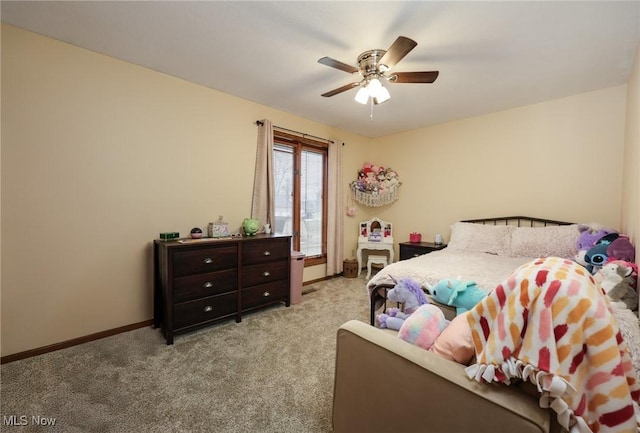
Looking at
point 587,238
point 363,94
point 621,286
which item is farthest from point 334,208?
point 621,286

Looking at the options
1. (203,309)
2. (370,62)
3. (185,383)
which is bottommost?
(185,383)

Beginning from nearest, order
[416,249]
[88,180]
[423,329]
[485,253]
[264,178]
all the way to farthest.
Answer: [423,329]
[88,180]
[485,253]
[264,178]
[416,249]

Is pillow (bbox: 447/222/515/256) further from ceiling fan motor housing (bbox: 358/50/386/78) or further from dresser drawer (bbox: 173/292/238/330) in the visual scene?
dresser drawer (bbox: 173/292/238/330)

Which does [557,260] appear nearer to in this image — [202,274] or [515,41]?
[515,41]

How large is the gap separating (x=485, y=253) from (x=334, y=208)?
2.13 meters

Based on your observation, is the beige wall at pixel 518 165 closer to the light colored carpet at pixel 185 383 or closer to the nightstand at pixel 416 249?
the nightstand at pixel 416 249

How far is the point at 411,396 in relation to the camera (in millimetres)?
955

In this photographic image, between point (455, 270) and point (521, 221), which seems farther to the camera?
point (521, 221)

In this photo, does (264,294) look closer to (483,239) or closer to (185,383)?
(185,383)

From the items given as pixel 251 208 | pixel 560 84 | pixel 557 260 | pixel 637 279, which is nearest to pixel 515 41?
pixel 560 84

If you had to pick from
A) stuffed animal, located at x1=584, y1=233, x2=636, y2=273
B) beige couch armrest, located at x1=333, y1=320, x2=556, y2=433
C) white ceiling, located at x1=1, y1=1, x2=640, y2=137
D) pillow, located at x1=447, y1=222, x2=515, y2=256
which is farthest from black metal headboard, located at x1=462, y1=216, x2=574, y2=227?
beige couch armrest, located at x1=333, y1=320, x2=556, y2=433

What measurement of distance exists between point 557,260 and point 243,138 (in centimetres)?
315

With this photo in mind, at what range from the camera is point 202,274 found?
2492 mm

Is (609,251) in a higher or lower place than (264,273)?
higher
